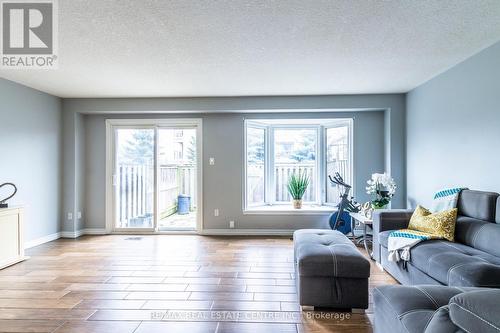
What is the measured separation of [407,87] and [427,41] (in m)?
1.72

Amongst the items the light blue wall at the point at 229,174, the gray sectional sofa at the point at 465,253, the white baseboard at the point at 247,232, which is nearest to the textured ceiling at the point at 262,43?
the light blue wall at the point at 229,174

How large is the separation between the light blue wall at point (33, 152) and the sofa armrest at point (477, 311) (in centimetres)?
510

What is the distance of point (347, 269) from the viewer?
235 centimetres

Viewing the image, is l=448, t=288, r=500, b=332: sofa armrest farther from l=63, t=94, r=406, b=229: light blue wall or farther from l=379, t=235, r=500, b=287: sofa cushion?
l=63, t=94, r=406, b=229: light blue wall

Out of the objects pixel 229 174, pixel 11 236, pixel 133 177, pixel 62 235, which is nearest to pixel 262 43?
pixel 229 174

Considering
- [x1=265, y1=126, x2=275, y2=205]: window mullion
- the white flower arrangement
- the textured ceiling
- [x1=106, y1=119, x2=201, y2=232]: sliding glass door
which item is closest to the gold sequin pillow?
the white flower arrangement

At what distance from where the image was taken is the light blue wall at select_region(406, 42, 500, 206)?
295 cm

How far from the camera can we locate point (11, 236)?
143 inches

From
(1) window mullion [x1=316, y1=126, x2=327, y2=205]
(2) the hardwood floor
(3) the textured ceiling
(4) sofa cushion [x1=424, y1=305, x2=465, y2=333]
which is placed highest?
(3) the textured ceiling

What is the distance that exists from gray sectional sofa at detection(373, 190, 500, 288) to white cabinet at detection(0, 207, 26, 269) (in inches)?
180

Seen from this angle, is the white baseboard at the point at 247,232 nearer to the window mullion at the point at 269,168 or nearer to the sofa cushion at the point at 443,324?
the window mullion at the point at 269,168

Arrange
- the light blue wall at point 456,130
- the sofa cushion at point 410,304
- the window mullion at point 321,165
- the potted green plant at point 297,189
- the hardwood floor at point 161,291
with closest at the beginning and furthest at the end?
the sofa cushion at point 410,304, the hardwood floor at point 161,291, the light blue wall at point 456,130, the potted green plant at point 297,189, the window mullion at point 321,165

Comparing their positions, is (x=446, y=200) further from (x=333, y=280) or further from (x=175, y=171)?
(x=175, y=171)

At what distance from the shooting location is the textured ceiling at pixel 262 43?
2287 mm
